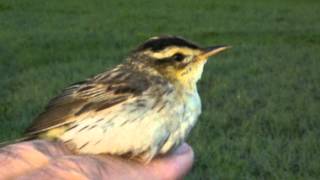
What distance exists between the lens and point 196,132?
8.73 metres

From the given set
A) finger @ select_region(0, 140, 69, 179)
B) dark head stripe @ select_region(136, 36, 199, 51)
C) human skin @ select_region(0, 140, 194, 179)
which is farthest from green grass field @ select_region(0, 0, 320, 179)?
finger @ select_region(0, 140, 69, 179)

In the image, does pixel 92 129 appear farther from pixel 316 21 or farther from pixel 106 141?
pixel 316 21

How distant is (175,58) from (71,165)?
4.09ft

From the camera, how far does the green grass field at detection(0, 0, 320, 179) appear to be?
321 inches

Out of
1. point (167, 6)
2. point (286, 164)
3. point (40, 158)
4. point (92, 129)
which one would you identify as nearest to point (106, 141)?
point (92, 129)

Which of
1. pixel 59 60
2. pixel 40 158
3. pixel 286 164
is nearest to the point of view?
pixel 40 158

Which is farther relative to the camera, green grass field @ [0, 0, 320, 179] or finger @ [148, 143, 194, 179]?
green grass field @ [0, 0, 320, 179]

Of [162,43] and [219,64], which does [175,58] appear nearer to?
[162,43]

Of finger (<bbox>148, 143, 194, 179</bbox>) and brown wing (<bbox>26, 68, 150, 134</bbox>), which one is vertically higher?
brown wing (<bbox>26, 68, 150, 134</bbox>)

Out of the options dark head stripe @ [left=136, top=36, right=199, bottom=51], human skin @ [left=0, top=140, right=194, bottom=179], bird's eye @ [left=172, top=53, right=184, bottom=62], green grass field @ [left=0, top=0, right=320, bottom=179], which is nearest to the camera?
human skin @ [left=0, top=140, right=194, bottom=179]

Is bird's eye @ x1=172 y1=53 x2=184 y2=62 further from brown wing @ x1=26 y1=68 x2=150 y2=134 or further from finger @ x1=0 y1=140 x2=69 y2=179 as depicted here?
finger @ x1=0 y1=140 x2=69 y2=179

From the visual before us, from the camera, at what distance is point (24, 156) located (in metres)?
3.34

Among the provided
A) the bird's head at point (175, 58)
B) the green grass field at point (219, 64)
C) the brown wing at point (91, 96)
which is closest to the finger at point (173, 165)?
the brown wing at point (91, 96)

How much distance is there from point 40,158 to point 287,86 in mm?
8099
